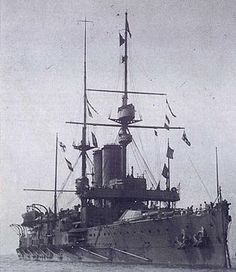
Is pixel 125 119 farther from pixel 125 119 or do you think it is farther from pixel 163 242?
pixel 163 242

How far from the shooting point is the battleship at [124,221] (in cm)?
2252

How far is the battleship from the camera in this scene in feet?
73.9

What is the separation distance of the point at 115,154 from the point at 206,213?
12.3 m

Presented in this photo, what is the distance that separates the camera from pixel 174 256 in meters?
23.3

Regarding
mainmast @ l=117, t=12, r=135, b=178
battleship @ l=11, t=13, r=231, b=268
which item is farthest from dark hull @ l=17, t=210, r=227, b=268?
mainmast @ l=117, t=12, r=135, b=178

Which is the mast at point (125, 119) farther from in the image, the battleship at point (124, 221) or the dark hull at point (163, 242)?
the dark hull at point (163, 242)

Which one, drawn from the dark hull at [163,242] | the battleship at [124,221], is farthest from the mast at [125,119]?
the dark hull at [163,242]

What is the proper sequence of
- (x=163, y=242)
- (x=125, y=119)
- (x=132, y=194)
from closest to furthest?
(x=163, y=242), (x=132, y=194), (x=125, y=119)

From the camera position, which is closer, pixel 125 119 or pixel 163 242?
pixel 163 242

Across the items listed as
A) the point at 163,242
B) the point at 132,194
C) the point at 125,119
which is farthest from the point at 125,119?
the point at 163,242

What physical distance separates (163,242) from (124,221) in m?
2.88

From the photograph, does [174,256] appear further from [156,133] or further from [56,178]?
[56,178]

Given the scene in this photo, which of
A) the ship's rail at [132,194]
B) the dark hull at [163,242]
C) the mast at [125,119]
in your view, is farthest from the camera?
the mast at [125,119]

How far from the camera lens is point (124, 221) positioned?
26.0 metres
